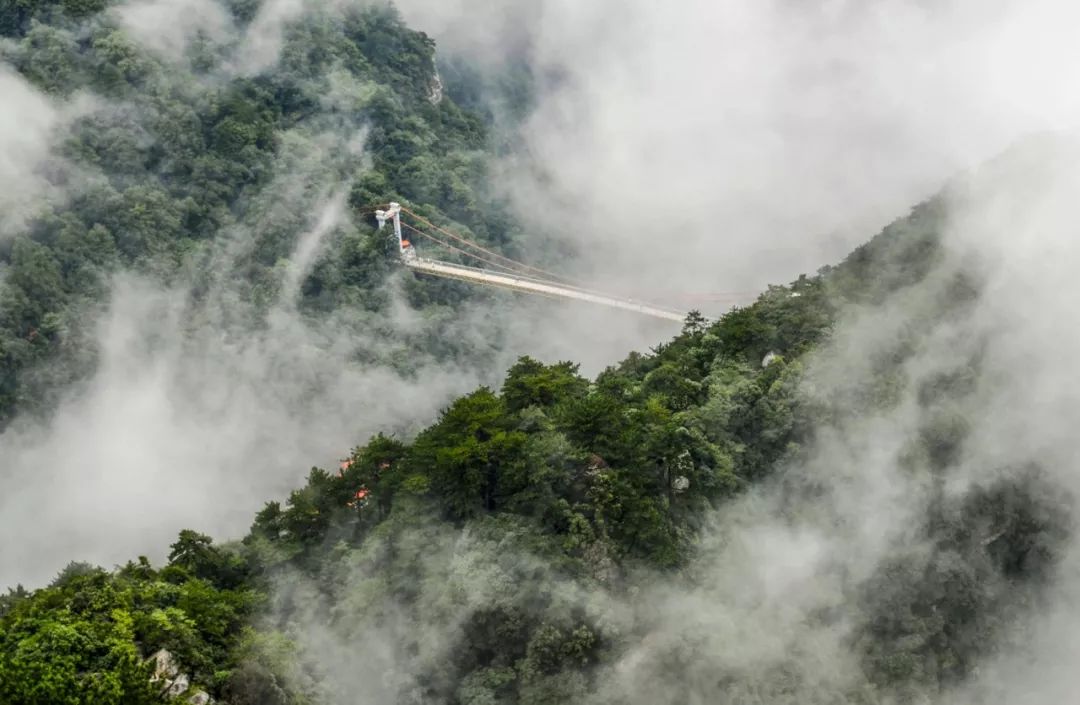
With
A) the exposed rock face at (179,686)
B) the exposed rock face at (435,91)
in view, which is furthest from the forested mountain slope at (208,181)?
the exposed rock face at (179,686)

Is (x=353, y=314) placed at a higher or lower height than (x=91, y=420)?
higher

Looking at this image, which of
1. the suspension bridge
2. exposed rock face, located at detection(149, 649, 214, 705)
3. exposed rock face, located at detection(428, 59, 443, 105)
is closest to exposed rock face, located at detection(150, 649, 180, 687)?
exposed rock face, located at detection(149, 649, 214, 705)

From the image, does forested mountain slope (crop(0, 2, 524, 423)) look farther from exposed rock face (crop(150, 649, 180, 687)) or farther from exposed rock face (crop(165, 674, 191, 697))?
exposed rock face (crop(165, 674, 191, 697))

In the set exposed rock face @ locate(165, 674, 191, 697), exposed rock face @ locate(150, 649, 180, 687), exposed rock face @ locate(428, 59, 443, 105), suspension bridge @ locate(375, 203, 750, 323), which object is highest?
exposed rock face @ locate(428, 59, 443, 105)

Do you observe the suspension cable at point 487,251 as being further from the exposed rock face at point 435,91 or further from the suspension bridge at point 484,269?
the exposed rock face at point 435,91

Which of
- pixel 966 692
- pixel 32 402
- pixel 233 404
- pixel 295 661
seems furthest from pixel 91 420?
pixel 966 692

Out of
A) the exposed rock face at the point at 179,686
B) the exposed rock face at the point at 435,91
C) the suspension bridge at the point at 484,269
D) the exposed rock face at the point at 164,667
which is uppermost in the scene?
the exposed rock face at the point at 435,91

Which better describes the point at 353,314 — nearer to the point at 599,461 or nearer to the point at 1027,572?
the point at 599,461

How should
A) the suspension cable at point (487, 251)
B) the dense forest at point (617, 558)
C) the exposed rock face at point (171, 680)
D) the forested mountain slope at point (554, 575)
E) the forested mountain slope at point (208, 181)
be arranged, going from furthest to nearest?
the suspension cable at point (487, 251), the forested mountain slope at point (208, 181), the dense forest at point (617, 558), the forested mountain slope at point (554, 575), the exposed rock face at point (171, 680)
